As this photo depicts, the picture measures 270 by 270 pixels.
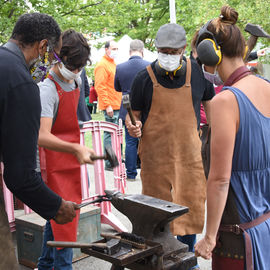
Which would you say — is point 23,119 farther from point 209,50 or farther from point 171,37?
point 171,37

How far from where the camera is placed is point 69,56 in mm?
3367

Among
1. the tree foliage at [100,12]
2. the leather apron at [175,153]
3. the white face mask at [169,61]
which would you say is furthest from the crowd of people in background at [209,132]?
the tree foliage at [100,12]

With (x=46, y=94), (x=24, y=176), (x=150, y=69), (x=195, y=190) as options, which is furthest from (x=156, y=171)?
(x=24, y=176)

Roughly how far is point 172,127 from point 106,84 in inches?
215

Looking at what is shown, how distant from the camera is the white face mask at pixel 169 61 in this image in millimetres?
3755

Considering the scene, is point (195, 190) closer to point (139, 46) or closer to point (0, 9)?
point (139, 46)

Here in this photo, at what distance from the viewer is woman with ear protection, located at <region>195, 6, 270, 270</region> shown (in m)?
2.30

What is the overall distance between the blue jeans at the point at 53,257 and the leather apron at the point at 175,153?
92 cm

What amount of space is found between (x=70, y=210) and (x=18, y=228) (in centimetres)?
225

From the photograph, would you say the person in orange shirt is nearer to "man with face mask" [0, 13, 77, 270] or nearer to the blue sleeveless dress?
"man with face mask" [0, 13, 77, 270]

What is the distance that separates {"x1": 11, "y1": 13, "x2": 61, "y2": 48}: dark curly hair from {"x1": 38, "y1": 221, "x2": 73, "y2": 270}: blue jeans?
165 centimetres

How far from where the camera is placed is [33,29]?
246 centimetres

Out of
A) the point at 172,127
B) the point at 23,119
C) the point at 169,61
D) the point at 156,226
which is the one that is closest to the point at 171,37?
the point at 169,61

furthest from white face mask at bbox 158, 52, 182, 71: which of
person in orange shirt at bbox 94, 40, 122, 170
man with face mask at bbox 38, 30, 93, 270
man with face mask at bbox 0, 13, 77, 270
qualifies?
person in orange shirt at bbox 94, 40, 122, 170
